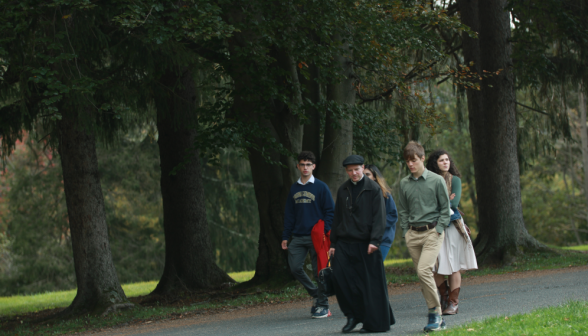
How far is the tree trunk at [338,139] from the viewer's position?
36.0 ft

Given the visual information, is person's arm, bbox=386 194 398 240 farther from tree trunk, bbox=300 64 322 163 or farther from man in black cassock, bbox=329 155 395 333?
tree trunk, bbox=300 64 322 163

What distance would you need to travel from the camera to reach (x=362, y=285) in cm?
583

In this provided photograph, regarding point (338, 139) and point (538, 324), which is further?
point (338, 139)

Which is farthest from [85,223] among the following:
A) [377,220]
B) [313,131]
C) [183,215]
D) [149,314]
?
[377,220]

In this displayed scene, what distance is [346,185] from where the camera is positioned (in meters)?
6.11

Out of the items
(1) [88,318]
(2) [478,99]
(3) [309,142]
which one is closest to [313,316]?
(1) [88,318]

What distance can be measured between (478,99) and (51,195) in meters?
18.6

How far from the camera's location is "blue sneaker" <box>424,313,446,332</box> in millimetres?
5480

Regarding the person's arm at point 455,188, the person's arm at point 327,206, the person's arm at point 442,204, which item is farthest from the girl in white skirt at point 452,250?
the person's arm at point 327,206

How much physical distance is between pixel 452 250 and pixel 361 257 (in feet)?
4.24

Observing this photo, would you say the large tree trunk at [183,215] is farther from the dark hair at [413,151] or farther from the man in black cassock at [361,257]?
the dark hair at [413,151]

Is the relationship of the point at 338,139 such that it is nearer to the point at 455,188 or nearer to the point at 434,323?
the point at 455,188

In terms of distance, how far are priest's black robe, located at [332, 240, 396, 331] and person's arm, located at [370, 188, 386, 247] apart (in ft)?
0.55

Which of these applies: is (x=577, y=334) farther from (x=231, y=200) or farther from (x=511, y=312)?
(x=231, y=200)
